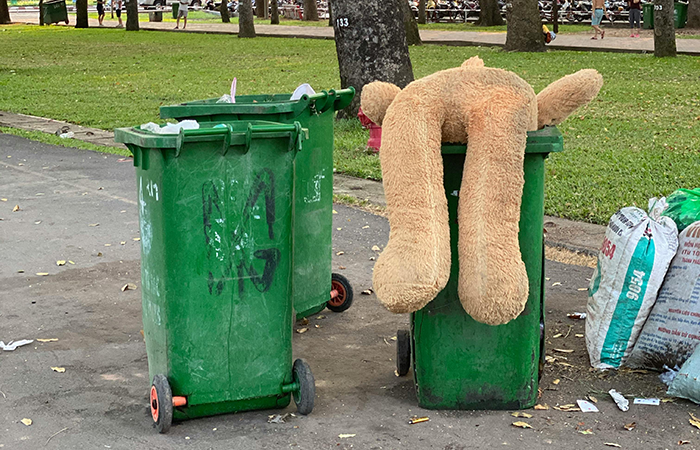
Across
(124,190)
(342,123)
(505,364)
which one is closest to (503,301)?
(505,364)

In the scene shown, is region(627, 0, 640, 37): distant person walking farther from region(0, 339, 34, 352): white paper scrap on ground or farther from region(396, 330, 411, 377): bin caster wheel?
region(0, 339, 34, 352): white paper scrap on ground

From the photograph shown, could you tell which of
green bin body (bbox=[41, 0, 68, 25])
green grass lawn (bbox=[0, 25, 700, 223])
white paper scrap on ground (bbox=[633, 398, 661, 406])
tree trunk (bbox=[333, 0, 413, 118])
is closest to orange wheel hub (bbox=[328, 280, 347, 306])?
white paper scrap on ground (bbox=[633, 398, 661, 406])

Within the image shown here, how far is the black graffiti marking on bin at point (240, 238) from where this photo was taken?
11.6 feet

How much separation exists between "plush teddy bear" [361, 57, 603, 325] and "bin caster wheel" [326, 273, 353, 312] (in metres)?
1.70

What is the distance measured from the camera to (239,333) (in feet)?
12.0

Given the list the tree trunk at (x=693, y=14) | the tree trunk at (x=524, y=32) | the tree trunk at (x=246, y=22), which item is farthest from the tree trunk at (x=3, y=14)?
the tree trunk at (x=693, y=14)

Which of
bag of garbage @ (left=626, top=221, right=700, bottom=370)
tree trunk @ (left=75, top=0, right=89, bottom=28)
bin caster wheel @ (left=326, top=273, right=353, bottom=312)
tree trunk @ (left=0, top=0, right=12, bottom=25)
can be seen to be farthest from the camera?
tree trunk @ (left=0, top=0, right=12, bottom=25)

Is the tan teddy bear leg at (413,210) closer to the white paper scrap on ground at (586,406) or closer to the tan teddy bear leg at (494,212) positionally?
the tan teddy bear leg at (494,212)

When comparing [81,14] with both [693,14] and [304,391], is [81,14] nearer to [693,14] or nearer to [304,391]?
[693,14]

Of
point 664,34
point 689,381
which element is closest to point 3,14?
point 664,34

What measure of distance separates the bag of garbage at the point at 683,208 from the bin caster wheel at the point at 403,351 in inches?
54.3

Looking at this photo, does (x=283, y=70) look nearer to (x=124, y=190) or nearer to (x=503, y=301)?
(x=124, y=190)

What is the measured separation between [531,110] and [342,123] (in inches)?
305

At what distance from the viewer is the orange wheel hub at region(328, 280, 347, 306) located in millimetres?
Result: 5148
